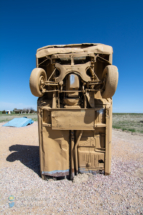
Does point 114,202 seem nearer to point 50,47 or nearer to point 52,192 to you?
point 52,192

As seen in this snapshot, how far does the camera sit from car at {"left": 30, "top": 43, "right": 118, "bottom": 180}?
4.05 metres

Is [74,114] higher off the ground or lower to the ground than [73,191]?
higher

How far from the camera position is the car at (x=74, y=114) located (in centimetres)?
405

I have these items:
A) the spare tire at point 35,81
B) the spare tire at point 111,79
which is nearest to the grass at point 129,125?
the spare tire at point 111,79

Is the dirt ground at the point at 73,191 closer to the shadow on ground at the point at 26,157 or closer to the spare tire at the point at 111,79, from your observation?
the shadow on ground at the point at 26,157

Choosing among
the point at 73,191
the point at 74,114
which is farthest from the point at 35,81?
the point at 73,191

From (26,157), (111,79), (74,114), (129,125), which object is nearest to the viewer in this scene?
(111,79)

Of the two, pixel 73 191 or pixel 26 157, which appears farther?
pixel 26 157

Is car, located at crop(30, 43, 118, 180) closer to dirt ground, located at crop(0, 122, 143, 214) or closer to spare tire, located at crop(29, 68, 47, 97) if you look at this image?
spare tire, located at crop(29, 68, 47, 97)

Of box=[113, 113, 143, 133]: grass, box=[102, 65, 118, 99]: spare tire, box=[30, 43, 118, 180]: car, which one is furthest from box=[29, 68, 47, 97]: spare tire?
box=[113, 113, 143, 133]: grass

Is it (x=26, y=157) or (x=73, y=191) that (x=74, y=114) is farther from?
(x=26, y=157)

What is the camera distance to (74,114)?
402 centimetres

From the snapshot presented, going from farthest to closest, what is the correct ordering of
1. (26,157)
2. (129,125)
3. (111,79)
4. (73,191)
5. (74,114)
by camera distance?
(129,125), (26,157), (74,114), (73,191), (111,79)

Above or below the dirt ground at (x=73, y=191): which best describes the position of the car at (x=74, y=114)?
above
